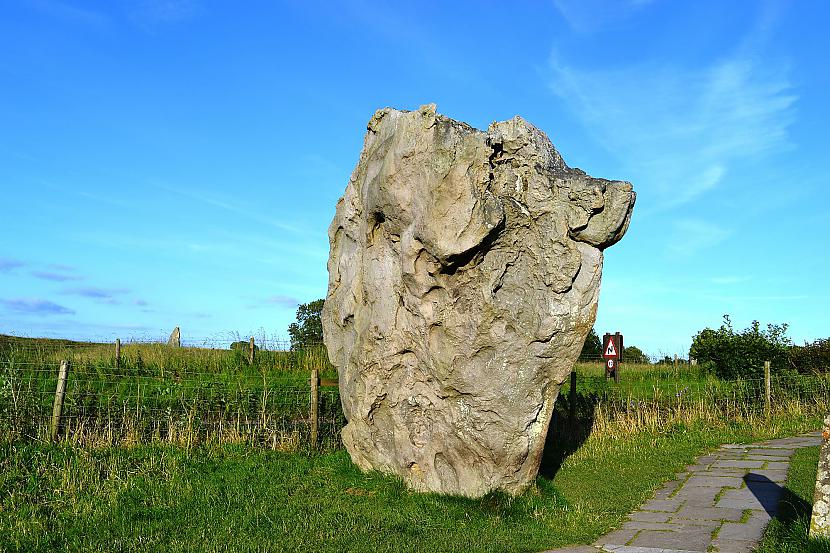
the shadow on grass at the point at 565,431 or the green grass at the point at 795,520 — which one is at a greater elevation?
the shadow on grass at the point at 565,431

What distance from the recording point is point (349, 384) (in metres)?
9.13

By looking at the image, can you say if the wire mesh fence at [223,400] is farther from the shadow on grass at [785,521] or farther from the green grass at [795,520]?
the shadow on grass at [785,521]

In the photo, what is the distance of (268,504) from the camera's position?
309 inches

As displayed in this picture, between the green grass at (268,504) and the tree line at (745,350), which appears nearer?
the green grass at (268,504)

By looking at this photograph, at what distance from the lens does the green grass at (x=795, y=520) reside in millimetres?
6191

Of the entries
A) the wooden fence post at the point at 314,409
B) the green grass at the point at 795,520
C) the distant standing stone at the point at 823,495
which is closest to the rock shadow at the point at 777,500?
the green grass at the point at 795,520

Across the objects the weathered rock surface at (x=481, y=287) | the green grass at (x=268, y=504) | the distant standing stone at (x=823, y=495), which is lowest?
the green grass at (x=268, y=504)

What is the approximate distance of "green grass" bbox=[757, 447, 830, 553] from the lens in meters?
6.19

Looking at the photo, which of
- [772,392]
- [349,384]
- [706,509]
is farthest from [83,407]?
[772,392]

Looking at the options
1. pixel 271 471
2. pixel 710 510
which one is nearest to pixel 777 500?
pixel 710 510

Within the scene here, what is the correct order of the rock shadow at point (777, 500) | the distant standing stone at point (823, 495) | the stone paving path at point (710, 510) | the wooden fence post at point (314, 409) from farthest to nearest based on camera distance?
the wooden fence post at point (314, 409), the rock shadow at point (777, 500), the stone paving path at point (710, 510), the distant standing stone at point (823, 495)

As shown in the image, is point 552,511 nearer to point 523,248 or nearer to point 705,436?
point 523,248

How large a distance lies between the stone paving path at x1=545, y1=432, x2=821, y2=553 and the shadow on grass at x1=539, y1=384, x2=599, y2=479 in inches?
65.1

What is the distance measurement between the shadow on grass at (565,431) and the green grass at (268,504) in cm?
11
